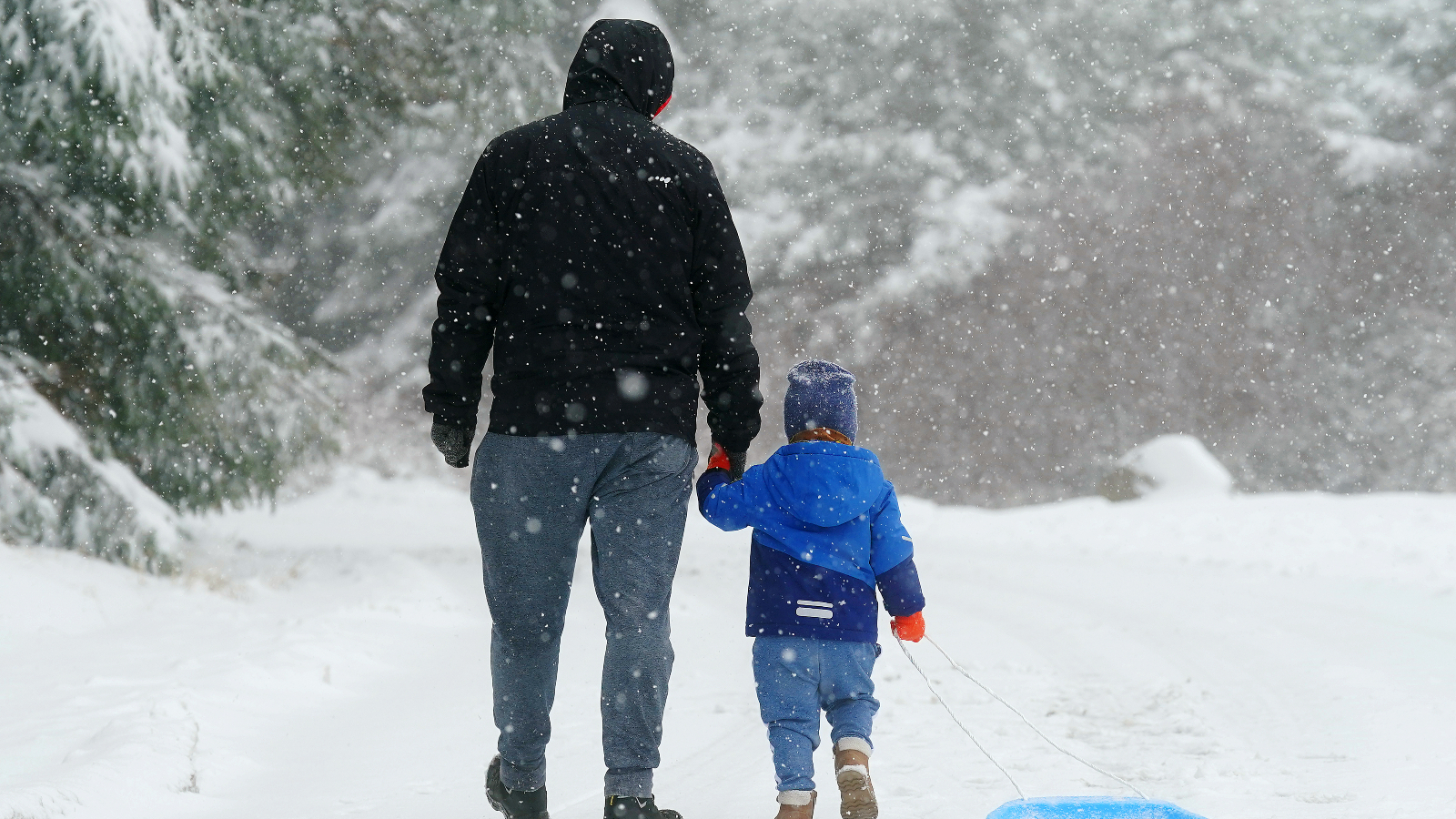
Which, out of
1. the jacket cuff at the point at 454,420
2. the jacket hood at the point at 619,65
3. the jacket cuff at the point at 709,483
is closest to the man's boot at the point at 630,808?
the jacket cuff at the point at 709,483

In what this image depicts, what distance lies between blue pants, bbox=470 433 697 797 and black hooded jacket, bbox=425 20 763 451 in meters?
0.08

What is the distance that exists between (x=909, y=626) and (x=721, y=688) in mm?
2448

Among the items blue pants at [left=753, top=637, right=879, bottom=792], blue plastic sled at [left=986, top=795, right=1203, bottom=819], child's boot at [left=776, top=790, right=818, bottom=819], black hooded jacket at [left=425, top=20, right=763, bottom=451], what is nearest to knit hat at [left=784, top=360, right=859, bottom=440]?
black hooded jacket at [left=425, top=20, right=763, bottom=451]

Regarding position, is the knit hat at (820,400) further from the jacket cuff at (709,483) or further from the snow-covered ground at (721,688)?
the snow-covered ground at (721,688)

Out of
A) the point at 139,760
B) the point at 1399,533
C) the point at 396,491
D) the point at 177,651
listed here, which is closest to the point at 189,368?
the point at 177,651

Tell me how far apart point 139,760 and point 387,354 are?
23.1 metres

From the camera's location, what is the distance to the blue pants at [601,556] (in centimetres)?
335

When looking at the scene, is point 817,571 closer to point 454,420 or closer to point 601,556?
point 601,556

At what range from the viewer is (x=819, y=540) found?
3842 mm

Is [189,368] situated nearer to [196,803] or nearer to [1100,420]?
[196,803]

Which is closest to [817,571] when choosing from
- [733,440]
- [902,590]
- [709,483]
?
[902,590]

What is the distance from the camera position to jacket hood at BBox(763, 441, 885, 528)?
12.4ft

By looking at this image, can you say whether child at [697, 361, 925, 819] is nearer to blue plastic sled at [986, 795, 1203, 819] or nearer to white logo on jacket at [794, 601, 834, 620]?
white logo on jacket at [794, 601, 834, 620]

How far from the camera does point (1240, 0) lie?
1022 inches
